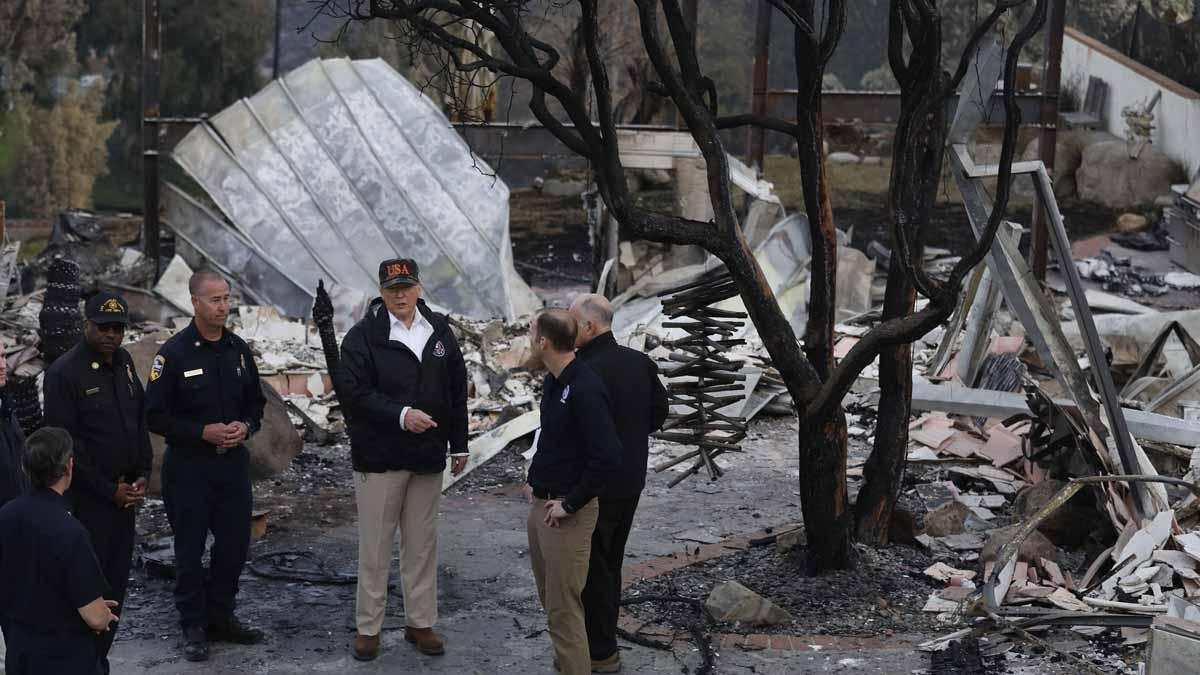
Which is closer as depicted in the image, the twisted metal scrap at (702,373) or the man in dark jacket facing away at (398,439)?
the man in dark jacket facing away at (398,439)

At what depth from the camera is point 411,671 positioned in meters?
6.34

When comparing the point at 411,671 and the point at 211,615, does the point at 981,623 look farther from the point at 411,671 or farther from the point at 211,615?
the point at 211,615

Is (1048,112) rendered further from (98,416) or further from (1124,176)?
(98,416)

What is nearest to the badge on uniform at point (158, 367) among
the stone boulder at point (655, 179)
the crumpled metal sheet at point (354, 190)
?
the crumpled metal sheet at point (354, 190)

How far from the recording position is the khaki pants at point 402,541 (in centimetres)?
645

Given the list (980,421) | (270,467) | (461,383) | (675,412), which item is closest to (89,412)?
(461,383)

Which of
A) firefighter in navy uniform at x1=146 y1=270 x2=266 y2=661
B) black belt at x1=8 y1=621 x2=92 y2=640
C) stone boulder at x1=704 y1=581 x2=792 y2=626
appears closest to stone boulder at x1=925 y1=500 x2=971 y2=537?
stone boulder at x1=704 y1=581 x2=792 y2=626

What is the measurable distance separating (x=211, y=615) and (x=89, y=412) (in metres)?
1.19

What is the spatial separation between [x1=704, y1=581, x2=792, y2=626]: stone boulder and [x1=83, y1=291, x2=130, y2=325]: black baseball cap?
320 cm

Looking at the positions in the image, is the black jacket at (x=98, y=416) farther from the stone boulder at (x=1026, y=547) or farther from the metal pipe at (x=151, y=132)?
the metal pipe at (x=151, y=132)

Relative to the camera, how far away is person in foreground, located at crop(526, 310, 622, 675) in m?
5.68

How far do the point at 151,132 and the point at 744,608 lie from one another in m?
11.5

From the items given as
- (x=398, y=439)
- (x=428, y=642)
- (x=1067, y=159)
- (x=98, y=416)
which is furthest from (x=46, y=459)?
(x=1067, y=159)

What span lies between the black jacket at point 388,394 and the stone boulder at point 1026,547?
3.20 meters
